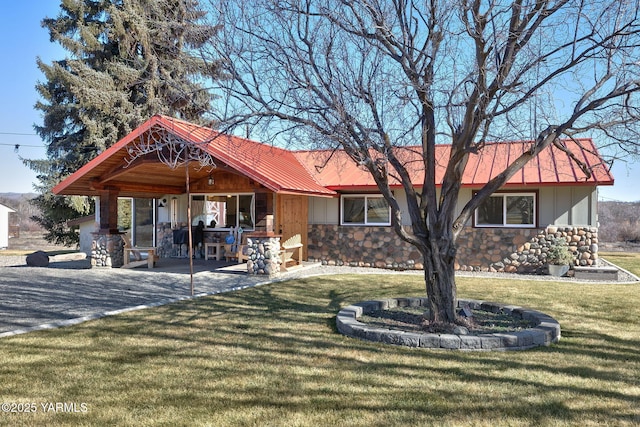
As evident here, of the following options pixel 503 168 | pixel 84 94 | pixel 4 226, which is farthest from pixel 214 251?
pixel 4 226

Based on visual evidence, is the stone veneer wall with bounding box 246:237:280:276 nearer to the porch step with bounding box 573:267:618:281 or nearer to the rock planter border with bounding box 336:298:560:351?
the rock planter border with bounding box 336:298:560:351

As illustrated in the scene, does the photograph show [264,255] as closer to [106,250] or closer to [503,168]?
[106,250]

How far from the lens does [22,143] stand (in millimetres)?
24250

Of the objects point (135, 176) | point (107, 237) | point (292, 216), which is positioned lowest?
point (107, 237)

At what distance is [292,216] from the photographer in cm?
1487

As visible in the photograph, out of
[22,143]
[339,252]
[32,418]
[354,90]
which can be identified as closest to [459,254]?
[339,252]

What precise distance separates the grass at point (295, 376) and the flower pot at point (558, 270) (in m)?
5.43

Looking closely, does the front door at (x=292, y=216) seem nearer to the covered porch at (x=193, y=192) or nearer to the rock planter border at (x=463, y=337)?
the covered porch at (x=193, y=192)

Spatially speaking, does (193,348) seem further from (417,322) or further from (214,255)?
(214,255)

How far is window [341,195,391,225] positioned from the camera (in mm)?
15039

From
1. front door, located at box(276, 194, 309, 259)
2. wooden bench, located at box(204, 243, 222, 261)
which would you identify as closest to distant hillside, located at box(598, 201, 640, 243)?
front door, located at box(276, 194, 309, 259)

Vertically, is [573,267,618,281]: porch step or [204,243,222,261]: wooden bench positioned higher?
[204,243,222,261]: wooden bench

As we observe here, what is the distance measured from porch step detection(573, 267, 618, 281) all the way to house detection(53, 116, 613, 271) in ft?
1.71

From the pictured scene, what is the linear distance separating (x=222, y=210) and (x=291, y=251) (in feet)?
10.2
